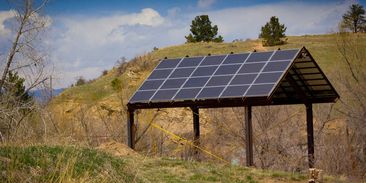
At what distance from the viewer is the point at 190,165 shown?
16.0 metres

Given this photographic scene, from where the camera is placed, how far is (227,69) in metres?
19.4

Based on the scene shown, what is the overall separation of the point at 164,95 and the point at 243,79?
2.34m

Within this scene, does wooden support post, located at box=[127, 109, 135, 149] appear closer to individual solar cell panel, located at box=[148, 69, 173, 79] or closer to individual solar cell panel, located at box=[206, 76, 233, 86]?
individual solar cell panel, located at box=[148, 69, 173, 79]

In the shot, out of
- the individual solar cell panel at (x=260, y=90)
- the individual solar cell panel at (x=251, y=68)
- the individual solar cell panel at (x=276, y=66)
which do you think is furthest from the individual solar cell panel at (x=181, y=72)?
the individual solar cell panel at (x=260, y=90)

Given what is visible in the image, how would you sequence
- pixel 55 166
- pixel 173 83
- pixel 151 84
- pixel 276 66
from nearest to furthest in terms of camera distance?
pixel 55 166, pixel 276 66, pixel 173 83, pixel 151 84

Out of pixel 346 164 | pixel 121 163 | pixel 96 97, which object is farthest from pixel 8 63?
pixel 96 97

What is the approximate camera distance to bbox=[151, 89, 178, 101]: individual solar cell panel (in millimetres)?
18648

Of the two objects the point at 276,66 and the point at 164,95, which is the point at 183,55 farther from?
the point at 276,66

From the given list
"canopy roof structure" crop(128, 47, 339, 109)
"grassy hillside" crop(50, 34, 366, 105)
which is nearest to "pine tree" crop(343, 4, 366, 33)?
"grassy hillside" crop(50, 34, 366, 105)

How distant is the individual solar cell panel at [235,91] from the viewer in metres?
17.4

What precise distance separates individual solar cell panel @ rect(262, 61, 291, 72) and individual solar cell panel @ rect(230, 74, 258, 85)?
433 millimetres

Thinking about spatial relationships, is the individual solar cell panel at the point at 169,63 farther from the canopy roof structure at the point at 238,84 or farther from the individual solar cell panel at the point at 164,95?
the individual solar cell panel at the point at 164,95

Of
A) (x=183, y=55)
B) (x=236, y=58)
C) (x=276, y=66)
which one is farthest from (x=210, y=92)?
(x=183, y=55)

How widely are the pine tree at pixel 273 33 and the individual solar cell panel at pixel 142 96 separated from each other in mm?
40138
